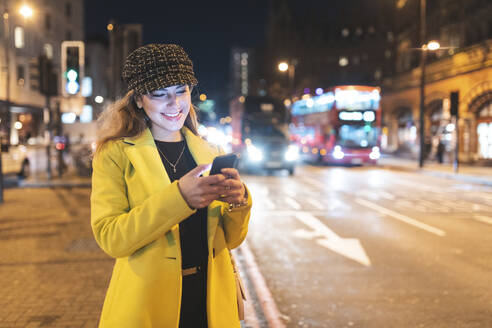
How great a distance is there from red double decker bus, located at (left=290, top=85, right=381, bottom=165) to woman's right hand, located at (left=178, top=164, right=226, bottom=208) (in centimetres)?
2689

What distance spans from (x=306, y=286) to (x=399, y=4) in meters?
41.4

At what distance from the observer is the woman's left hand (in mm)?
1925

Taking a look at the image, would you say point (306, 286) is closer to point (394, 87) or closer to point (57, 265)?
point (57, 265)

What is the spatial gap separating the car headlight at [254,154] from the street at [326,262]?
10.2 meters

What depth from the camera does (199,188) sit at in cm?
188

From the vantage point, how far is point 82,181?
747 inches

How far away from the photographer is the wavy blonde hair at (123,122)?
7.31ft

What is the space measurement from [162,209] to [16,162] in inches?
803

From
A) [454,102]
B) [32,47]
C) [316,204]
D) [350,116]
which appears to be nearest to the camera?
[316,204]

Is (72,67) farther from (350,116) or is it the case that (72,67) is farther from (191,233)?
(350,116)

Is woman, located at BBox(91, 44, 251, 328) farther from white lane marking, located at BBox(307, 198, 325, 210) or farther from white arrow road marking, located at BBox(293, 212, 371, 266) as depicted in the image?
white lane marking, located at BBox(307, 198, 325, 210)

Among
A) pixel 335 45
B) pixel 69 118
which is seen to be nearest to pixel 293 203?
pixel 69 118

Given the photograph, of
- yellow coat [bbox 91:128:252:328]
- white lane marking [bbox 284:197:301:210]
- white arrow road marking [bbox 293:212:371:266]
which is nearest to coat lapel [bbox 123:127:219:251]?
yellow coat [bbox 91:128:252:328]

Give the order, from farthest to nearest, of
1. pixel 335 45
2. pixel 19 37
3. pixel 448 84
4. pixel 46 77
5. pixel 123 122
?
pixel 335 45 < pixel 19 37 < pixel 448 84 < pixel 46 77 < pixel 123 122
